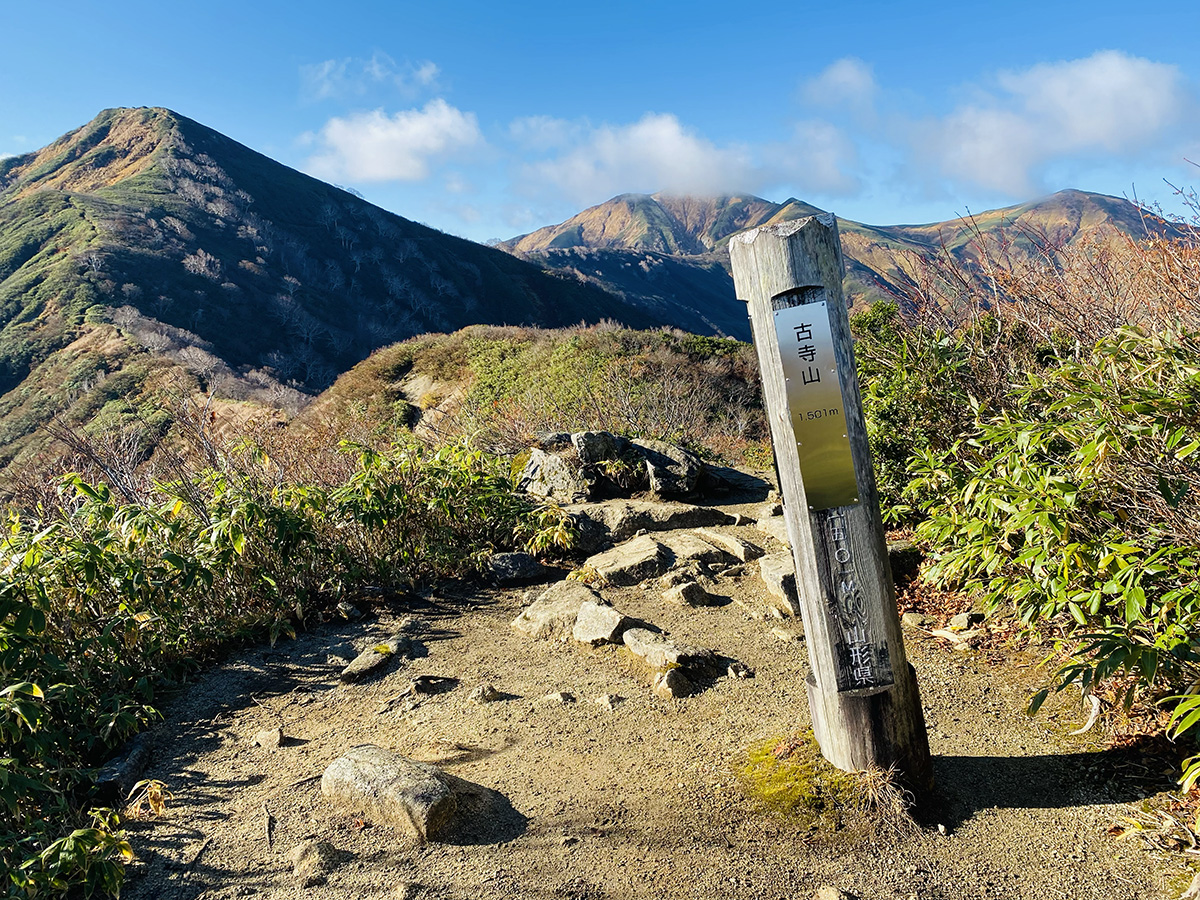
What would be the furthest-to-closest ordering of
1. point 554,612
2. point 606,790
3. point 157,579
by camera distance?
point 554,612 < point 157,579 < point 606,790

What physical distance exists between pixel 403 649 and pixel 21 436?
2708cm

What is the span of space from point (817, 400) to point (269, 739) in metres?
2.82

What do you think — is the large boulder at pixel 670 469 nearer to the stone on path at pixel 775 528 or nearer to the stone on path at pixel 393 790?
the stone on path at pixel 775 528

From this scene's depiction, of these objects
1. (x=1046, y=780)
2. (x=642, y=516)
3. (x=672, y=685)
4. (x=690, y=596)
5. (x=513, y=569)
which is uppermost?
(x=642, y=516)

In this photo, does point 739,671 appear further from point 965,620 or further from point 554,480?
point 554,480

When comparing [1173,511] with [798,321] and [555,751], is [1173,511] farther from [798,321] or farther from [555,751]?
[555,751]

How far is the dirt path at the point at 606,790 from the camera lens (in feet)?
7.78

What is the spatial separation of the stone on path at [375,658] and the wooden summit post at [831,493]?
96.4 inches

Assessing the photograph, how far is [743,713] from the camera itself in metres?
3.44

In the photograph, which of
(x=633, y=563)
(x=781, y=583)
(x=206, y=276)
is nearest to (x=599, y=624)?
(x=633, y=563)

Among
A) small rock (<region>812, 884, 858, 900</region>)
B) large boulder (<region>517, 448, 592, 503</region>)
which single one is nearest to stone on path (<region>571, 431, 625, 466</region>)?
large boulder (<region>517, 448, 592, 503</region>)

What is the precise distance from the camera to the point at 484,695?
12.3ft

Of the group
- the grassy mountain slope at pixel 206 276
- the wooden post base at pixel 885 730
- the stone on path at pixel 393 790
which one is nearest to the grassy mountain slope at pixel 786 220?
the wooden post base at pixel 885 730

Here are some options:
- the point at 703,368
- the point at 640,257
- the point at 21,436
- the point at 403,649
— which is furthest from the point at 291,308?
the point at 640,257
